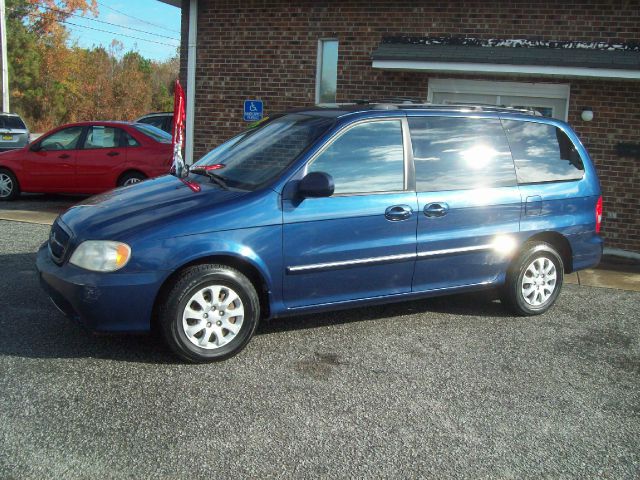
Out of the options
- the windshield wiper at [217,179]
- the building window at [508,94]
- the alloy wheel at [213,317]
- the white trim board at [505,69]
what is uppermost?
the white trim board at [505,69]

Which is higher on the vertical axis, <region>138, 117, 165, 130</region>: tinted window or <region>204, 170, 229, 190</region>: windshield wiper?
<region>138, 117, 165, 130</region>: tinted window

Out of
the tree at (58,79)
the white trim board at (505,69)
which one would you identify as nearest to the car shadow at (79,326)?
the white trim board at (505,69)

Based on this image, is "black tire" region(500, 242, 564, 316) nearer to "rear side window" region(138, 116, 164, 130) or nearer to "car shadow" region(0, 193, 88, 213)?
"car shadow" region(0, 193, 88, 213)

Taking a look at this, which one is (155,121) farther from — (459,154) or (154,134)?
(459,154)

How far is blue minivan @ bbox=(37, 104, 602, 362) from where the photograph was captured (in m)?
4.44

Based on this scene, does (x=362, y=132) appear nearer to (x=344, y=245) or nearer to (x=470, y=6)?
(x=344, y=245)

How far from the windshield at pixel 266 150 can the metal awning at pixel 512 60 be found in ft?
13.3

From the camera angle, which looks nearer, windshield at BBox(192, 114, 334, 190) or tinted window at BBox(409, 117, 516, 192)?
windshield at BBox(192, 114, 334, 190)

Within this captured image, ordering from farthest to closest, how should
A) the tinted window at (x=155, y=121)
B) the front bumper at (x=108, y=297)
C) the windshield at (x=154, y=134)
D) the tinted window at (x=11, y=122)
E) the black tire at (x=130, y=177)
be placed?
the tinted window at (x=11, y=122)
the tinted window at (x=155, y=121)
the windshield at (x=154, y=134)
the black tire at (x=130, y=177)
the front bumper at (x=108, y=297)

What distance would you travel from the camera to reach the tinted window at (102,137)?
1164 centimetres

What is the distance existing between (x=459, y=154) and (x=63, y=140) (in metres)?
8.63

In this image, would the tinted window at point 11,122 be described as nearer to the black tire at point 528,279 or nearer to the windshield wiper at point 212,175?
the windshield wiper at point 212,175

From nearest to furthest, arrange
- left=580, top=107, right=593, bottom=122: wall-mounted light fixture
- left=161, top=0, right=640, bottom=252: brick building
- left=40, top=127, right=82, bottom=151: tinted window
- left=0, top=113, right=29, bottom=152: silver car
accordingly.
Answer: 1. left=161, top=0, right=640, bottom=252: brick building
2. left=580, top=107, right=593, bottom=122: wall-mounted light fixture
3. left=40, top=127, right=82, bottom=151: tinted window
4. left=0, top=113, right=29, bottom=152: silver car

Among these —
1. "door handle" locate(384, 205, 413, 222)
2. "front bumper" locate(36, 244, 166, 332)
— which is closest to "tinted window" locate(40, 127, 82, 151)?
"front bumper" locate(36, 244, 166, 332)
